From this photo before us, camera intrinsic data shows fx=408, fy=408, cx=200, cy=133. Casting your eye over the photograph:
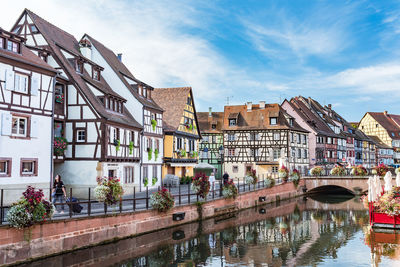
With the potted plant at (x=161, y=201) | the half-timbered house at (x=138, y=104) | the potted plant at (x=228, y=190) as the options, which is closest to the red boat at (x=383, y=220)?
the potted plant at (x=228, y=190)

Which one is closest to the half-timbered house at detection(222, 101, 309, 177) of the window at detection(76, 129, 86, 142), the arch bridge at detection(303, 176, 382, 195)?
the arch bridge at detection(303, 176, 382, 195)

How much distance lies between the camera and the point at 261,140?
177ft

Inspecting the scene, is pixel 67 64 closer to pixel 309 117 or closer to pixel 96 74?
pixel 96 74

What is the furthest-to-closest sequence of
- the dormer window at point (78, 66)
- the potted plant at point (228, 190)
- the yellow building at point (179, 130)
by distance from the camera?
the yellow building at point (179, 130) < the potted plant at point (228, 190) < the dormer window at point (78, 66)

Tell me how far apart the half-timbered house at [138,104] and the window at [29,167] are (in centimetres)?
1089

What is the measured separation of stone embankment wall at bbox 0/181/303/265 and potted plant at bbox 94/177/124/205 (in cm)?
79

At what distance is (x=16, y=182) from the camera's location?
20.5 meters

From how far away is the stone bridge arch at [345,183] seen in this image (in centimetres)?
4412

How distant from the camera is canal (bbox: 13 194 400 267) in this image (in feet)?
55.8

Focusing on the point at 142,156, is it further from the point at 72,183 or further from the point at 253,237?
the point at 253,237

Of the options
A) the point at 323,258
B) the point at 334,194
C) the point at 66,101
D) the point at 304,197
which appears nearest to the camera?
the point at 323,258

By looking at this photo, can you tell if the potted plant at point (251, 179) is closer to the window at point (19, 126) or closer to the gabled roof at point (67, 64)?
the gabled roof at point (67, 64)

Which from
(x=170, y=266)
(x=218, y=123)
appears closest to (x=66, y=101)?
(x=170, y=266)

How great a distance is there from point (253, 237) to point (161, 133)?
15.4m
